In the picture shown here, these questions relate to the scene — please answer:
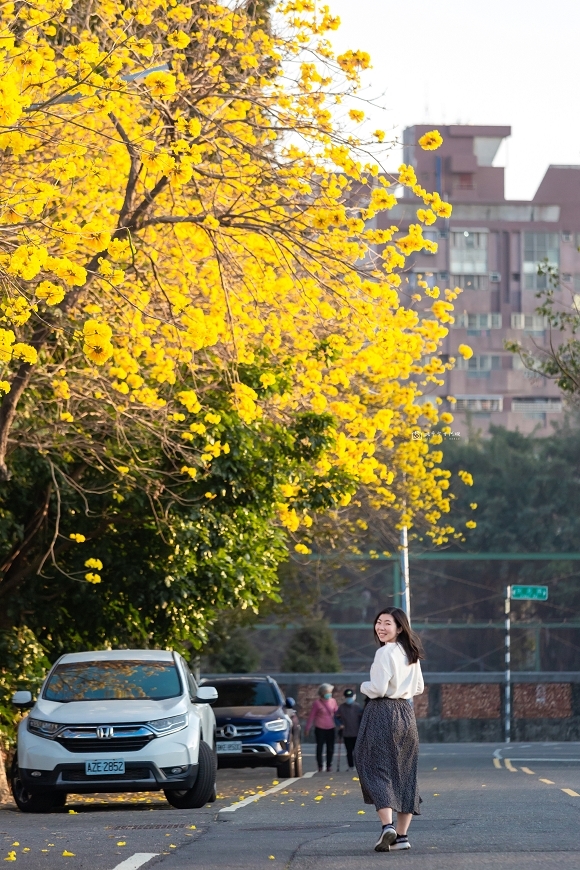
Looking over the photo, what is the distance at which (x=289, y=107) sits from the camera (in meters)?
14.7

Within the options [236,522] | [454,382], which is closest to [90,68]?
[236,522]

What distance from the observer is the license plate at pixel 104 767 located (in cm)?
1367

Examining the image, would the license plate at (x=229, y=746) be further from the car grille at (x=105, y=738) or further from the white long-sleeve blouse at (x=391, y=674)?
the white long-sleeve blouse at (x=391, y=674)

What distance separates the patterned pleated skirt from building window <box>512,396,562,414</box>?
73253mm

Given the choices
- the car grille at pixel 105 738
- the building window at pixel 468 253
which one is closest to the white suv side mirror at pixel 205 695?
the car grille at pixel 105 738

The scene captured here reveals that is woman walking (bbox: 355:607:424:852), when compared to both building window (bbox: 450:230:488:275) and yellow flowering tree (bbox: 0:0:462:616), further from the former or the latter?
building window (bbox: 450:230:488:275)

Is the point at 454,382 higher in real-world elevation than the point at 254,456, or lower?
higher

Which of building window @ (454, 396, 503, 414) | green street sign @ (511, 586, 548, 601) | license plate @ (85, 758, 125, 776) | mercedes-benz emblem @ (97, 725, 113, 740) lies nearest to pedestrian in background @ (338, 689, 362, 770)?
green street sign @ (511, 586, 548, 601)

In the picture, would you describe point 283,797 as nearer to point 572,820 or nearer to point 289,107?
point 572,820

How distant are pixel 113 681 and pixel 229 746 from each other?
23.5 ft

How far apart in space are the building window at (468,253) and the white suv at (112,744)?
223 ft

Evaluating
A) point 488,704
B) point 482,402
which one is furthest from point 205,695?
point 482,402

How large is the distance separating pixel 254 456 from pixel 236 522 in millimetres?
1246

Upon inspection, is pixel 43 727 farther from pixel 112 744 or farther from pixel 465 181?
pixel 465 181
